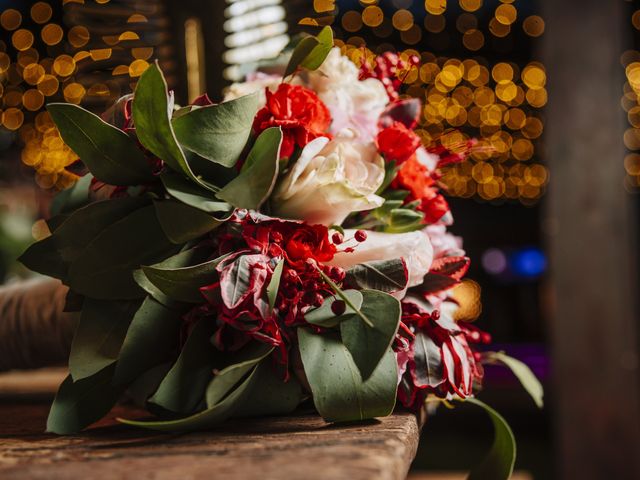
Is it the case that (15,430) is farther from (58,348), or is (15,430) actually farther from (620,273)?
(620,273)

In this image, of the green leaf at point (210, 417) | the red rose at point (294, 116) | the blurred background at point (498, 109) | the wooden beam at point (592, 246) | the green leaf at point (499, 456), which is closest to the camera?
the green leaf at point (210, 417)

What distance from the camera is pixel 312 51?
651 mm

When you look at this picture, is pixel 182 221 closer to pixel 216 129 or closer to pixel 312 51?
pixel 216 129

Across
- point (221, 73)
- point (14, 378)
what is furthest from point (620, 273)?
point (14, 378)

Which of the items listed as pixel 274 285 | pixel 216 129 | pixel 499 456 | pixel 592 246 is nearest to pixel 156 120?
pixel 216 129

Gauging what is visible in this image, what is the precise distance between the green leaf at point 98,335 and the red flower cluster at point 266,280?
8 centimetres

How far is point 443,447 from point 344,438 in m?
3.85

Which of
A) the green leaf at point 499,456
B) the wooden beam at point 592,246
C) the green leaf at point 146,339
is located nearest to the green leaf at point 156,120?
the green leaf at point 146,339

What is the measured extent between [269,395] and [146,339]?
0.37 feet

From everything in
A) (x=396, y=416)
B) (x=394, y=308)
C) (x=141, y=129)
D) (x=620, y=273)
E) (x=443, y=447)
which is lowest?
(x=443, y=447)

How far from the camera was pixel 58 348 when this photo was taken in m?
0.84

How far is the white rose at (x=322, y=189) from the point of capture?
1.97ft

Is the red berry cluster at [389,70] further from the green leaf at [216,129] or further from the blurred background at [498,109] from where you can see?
the green leaf at [216,129]

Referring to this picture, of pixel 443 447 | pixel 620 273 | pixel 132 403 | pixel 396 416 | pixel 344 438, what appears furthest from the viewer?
pixel 443 447
